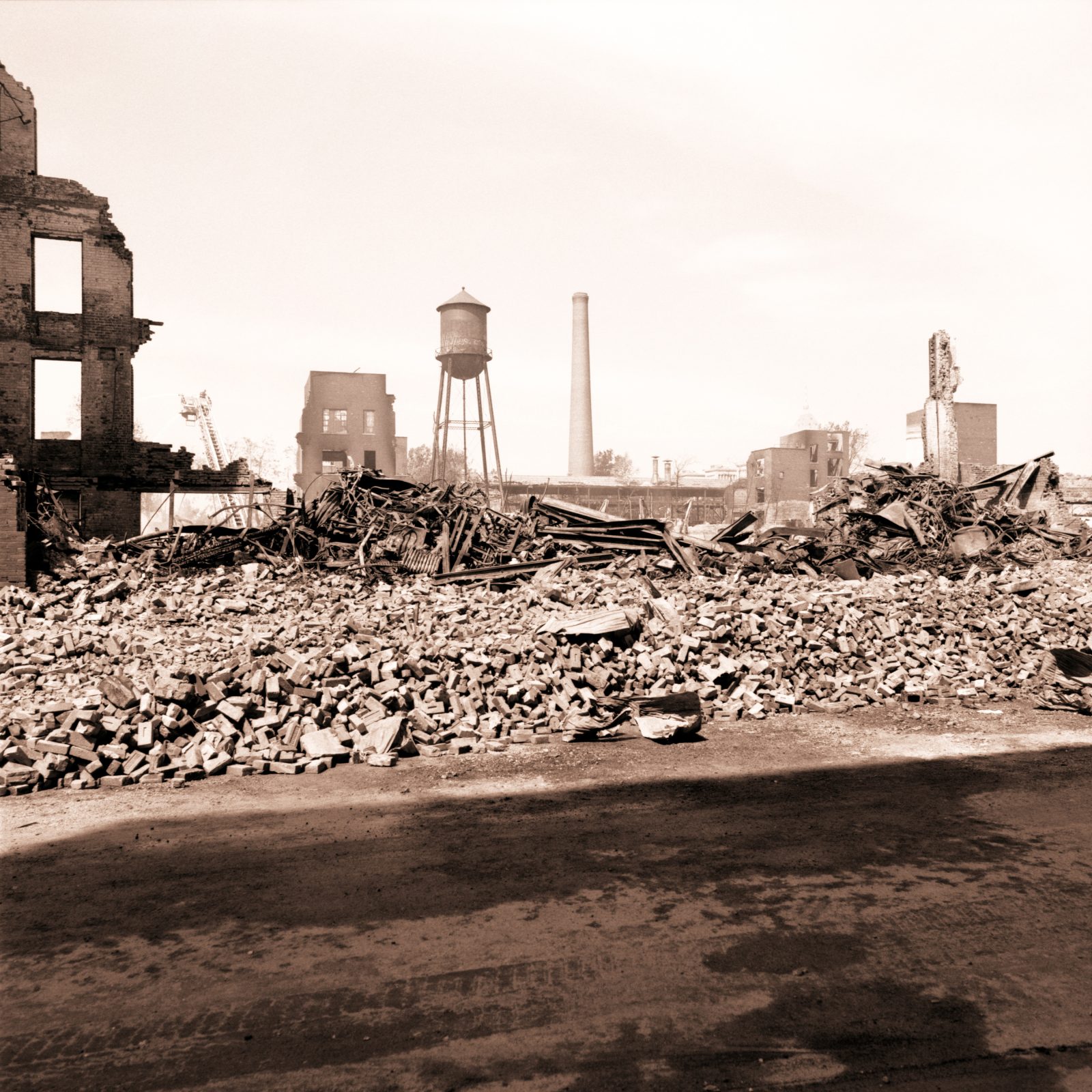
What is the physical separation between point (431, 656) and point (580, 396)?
3713cm

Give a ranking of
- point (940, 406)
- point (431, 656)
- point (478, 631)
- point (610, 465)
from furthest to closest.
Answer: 1. point (610, 465)
2. point (940, 406)
3. point (478, 631)
4. point (431, 656)

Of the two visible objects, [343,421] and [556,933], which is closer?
[556,933]

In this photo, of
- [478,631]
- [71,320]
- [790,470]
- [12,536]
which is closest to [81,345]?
[71,320]

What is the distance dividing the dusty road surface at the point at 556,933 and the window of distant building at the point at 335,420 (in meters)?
41.3

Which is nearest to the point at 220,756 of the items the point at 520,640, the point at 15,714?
the point at 15,714

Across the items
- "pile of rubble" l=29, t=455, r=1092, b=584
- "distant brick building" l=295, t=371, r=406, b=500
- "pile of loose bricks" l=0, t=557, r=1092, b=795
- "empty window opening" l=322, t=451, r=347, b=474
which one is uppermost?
"distant brick building" l=295, t=371, r=406, b=500

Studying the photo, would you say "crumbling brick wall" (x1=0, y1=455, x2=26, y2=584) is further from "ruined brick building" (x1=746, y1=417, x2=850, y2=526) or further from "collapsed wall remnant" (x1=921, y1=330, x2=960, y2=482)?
"ruined brick building" (x1=746, y1=417, x2=850, y2=526)

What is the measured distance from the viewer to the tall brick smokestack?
43250mm

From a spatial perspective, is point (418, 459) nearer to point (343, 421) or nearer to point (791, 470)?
point (343, 421)

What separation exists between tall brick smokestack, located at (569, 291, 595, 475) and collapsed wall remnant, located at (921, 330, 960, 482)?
83.0 ft

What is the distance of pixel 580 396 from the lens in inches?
1745

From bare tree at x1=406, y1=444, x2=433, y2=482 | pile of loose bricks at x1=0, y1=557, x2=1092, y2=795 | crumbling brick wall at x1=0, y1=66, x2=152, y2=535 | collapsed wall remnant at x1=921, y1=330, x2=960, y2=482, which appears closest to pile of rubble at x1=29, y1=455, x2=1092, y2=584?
pile of loose bricks at x1=0, y1=557, x2=1092, y2=795

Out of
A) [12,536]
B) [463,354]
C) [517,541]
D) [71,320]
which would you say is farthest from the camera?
[463,354]

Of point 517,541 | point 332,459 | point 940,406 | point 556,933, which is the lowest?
point 556,933
